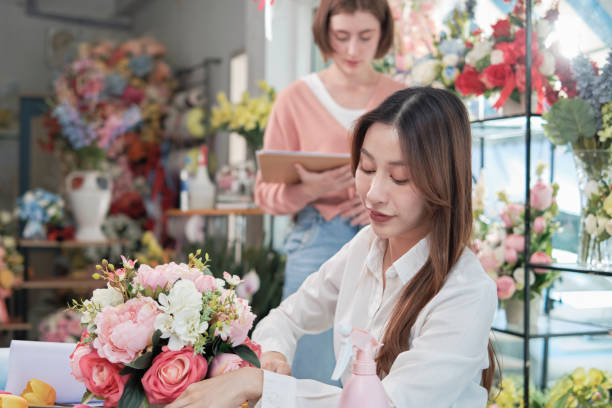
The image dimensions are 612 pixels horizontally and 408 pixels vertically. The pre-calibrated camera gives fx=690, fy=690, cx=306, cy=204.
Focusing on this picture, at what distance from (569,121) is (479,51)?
0.44 m

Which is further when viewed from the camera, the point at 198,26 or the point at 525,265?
the point at 198,26

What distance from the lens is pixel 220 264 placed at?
10.1 feet

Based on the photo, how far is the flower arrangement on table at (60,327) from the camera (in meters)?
4.29

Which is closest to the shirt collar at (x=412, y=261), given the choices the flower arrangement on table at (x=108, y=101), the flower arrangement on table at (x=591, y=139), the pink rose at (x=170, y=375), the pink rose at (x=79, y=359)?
the pink rose at (x=170, y=375)

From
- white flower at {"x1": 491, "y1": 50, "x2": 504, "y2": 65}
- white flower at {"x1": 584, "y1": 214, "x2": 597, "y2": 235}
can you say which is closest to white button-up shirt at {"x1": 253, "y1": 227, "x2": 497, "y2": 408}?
white flower at {"x1": 584, "y1": 214, "x2": 597, "y2": 235}

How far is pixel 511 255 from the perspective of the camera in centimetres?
200

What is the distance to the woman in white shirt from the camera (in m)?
1.01

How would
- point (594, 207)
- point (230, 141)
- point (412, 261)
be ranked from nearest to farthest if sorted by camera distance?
point (412, 261), point (594, 207), point (230, 141)

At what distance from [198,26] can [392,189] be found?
4365mm

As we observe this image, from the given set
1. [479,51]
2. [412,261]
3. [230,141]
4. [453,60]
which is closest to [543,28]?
[479,51]

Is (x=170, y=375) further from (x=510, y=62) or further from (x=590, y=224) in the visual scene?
(x=510, y=62)

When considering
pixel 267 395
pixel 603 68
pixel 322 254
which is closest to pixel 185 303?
pixel 267 395

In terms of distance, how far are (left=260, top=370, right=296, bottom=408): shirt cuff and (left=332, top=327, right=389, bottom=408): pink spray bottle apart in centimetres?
15

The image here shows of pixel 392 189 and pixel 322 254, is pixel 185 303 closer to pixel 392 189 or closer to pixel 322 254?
pixel 392 189
